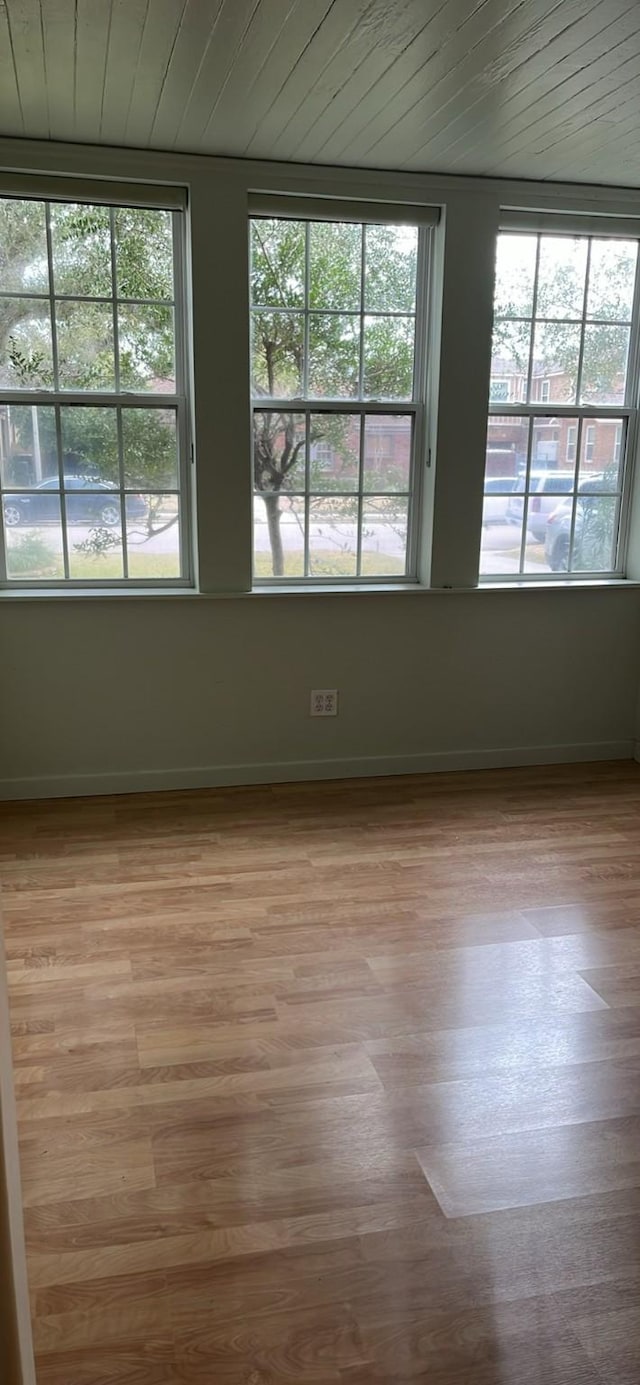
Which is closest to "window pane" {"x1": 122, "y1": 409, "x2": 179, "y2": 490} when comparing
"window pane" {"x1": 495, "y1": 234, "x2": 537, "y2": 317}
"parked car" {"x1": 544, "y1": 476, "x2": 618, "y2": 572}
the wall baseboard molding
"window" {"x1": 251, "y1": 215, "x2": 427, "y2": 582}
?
"window" {"x1": 251, "y1": 215, "x2": 427, "y2": 582}

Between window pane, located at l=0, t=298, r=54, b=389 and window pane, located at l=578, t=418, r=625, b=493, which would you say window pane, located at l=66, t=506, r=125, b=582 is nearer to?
window pane, located at l=0, t=298, r=54, b=389

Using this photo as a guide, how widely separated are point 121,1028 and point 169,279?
9.06 ft

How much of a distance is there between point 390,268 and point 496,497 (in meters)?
1.05

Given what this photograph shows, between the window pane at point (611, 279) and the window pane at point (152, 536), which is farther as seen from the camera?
the window pane at point (611, 279)

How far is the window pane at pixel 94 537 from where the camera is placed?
370 centimetres

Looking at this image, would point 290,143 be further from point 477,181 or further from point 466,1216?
point 466,1216

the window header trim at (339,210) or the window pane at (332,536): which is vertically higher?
the window header trim at (339,210)

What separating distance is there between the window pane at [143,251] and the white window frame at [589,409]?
1.38 m

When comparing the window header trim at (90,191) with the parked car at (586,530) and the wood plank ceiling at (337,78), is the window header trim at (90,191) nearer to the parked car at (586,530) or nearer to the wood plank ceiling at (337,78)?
the wood plank ceiling at (337,78)

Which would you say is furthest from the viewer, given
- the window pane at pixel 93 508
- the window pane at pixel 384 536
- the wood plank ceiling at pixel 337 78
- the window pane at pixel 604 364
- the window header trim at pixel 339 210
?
the window pane at pixel 604 364

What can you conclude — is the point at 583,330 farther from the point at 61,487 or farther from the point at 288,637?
the point at 61,487

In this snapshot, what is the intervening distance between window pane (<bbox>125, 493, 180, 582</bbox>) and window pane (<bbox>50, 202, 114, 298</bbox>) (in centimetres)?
79

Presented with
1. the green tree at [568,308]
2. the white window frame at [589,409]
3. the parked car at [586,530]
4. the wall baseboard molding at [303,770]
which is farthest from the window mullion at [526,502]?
the wall baseboard molding at [303,770]

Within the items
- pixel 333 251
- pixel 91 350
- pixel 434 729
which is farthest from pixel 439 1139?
pixel 333 251
